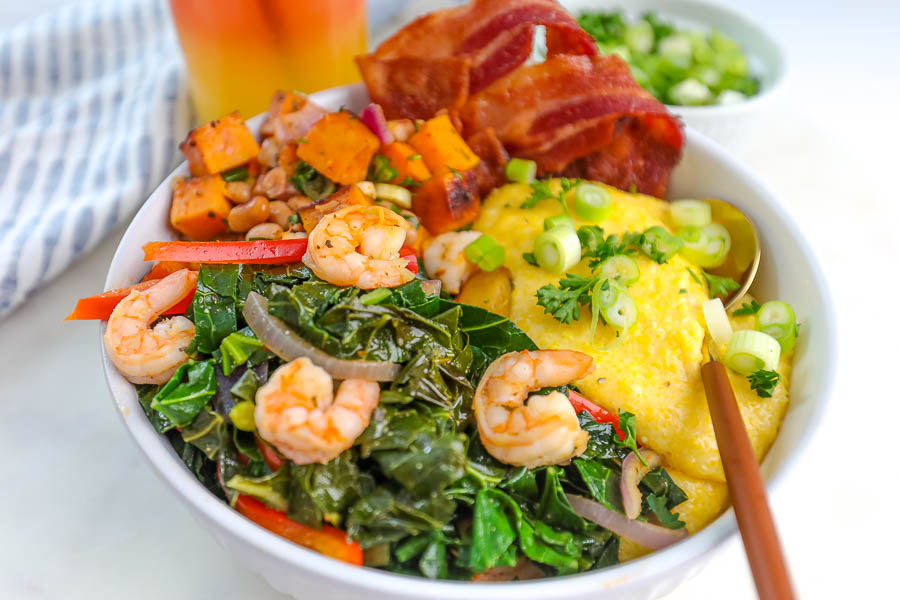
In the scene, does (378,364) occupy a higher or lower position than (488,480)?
higher

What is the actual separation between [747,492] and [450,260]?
1200mm

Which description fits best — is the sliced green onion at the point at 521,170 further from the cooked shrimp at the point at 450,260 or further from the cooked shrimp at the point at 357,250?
the cooked shrimp at the point at 357,250

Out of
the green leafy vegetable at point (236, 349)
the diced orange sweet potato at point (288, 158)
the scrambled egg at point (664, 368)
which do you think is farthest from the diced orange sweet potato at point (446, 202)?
the green leafy vegetable at point (236, 349)

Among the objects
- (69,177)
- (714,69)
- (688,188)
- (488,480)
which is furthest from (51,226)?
(714,69)

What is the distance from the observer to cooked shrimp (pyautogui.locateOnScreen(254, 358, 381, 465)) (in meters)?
1.75

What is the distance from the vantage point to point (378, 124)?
274 cm

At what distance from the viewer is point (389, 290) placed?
2.15 meters

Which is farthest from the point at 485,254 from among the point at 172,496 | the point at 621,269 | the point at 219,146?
the point at 172,496

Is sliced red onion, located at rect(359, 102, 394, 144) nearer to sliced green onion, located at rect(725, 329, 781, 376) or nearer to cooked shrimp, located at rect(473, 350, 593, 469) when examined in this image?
cooked shrimp, located at rect(473, 350, 593, 469)

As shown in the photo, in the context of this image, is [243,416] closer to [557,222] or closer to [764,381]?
[557,222]

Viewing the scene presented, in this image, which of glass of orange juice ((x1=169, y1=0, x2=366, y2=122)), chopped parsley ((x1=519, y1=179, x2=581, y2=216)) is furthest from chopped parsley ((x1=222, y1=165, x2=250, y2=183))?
chopped parsley ((x1=519, y1=179, x2=581, y2=216))

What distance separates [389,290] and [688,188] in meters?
1.44

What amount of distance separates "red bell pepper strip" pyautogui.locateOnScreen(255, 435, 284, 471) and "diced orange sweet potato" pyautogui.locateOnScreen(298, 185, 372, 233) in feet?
2.69

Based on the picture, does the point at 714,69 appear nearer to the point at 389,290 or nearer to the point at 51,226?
the point at 389,290
